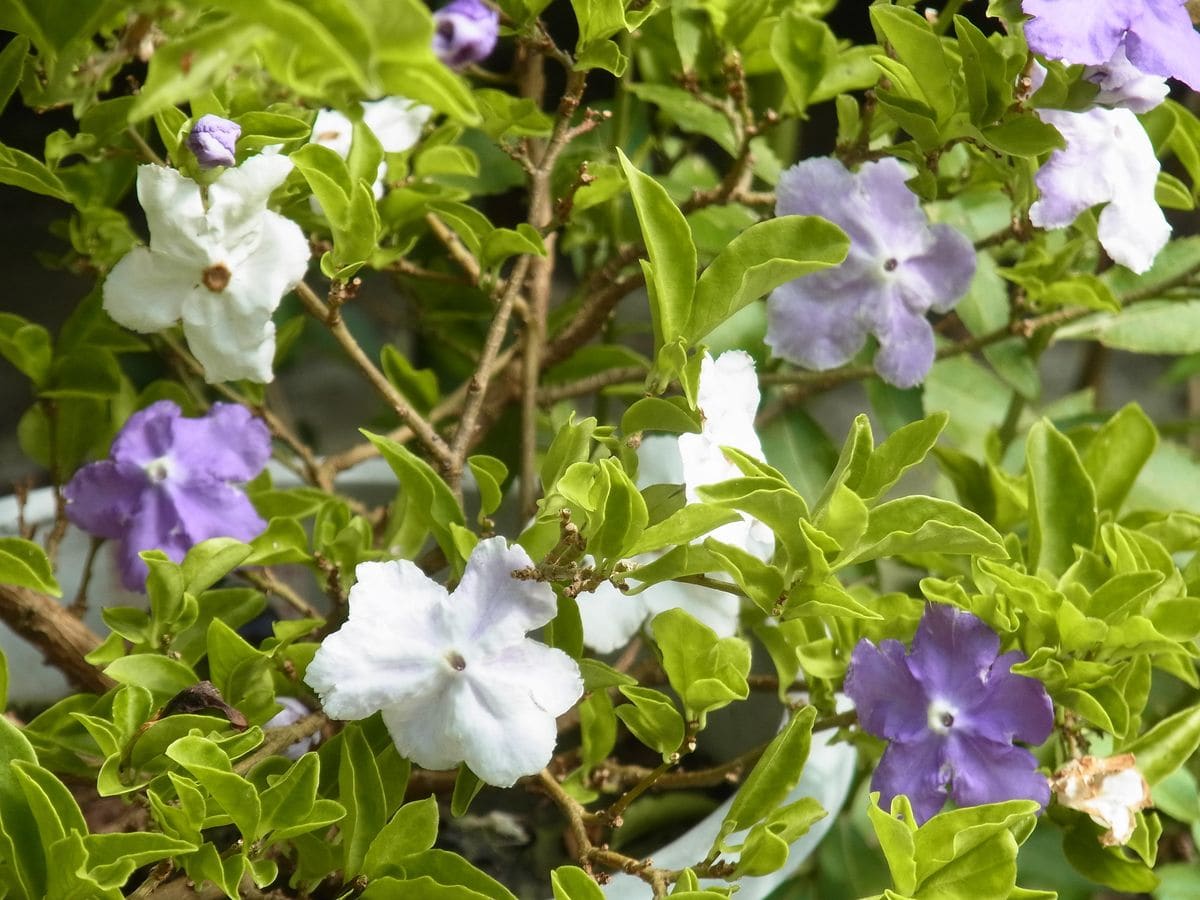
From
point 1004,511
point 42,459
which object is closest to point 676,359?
point 1004,511

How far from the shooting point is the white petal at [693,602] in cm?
59

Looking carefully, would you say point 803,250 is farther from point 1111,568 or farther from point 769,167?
point 769,167

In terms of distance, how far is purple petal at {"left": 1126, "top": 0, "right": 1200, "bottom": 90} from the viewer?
0.49m

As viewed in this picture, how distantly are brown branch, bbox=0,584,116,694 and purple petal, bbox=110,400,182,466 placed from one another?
0.08 metres

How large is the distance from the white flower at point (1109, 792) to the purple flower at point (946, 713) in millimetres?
13

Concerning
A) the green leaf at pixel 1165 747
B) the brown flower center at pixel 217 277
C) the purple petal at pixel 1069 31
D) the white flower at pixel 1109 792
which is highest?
the purple petal at pixel 1069 31

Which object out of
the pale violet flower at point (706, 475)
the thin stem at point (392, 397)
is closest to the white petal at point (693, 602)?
the pale violet flower at point (706, 475)

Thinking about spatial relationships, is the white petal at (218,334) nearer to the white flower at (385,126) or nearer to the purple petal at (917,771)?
the white flower at (385,126)

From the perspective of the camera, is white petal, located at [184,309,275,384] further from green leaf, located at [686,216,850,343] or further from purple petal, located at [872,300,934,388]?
purple petal, located at [872,300,934,388]

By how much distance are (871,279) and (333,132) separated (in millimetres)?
301

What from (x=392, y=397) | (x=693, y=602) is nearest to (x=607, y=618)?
(x=693, y=602)

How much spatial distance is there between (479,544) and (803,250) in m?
0.18

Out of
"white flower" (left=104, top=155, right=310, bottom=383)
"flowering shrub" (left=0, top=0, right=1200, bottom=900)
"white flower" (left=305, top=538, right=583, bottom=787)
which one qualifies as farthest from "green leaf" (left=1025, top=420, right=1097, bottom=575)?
"white flower" (left=104, top=155, right=310, bottom=383)

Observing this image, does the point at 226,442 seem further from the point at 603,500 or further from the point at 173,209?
the point at 603,500
